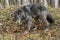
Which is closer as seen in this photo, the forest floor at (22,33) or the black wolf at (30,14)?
the forest floor at (22,33)

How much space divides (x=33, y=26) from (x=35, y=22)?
286 millimetres

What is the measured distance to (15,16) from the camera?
9.01 m

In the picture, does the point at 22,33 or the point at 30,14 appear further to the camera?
the point at 30,14

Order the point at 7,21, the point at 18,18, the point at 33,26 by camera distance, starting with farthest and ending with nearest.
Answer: the point at 7,21, the point at 33,26, the point at 18,18

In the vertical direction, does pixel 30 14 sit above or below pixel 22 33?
above

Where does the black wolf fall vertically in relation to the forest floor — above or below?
above

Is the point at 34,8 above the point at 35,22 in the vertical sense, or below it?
above

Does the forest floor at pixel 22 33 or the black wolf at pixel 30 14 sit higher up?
the black wolf at pixel 30 14

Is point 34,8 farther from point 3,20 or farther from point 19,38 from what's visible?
point 3,20

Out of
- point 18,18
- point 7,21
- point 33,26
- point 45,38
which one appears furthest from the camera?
point 7,21

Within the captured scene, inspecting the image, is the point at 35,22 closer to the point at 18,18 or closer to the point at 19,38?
the point at 18,18

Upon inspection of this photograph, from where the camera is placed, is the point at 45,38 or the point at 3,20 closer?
the point at 45,38

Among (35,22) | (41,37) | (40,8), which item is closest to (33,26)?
(35,22)

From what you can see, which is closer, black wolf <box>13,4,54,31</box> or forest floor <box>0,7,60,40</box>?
forest floor <box>0,7,60,40</box>
